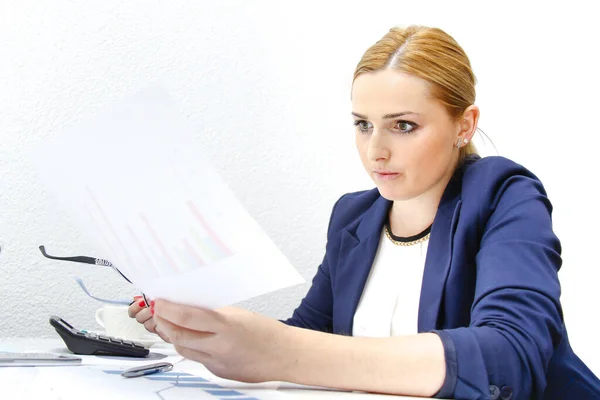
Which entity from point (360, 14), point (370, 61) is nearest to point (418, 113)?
point (370, 61)

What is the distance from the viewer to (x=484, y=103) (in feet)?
5.59

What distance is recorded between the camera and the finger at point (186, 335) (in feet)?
2.23

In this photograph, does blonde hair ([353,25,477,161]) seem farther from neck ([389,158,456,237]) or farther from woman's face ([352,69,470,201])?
neck ([389,158,456,237])

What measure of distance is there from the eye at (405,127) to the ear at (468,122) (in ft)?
0.38

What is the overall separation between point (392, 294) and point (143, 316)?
0.43 metres

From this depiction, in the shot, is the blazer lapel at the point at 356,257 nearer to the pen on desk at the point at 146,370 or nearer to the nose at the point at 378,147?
the nose at the point at 378,147

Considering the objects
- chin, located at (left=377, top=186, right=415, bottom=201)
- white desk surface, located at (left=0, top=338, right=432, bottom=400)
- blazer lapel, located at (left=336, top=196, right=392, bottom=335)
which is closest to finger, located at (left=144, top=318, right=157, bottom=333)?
white desk surface, located at (left=0, top=338, right=432, bottom=400)

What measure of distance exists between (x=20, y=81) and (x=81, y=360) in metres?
0.81

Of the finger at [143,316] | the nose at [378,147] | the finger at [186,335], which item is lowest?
the finger at [143,316]

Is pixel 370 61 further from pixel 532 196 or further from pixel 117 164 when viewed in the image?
pixel 117 164

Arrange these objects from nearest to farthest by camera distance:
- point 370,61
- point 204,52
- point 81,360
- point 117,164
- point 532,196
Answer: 1. point 117,164
2. point 81,360
3. point 532,196
4. point 370,61
5. point 204,52

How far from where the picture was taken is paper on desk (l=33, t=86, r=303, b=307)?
0.55m

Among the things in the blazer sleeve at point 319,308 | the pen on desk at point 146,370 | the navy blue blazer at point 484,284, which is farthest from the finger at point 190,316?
the blazer sleeve at point 319,308

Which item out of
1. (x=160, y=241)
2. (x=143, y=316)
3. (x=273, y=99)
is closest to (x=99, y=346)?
(x=143, y=316)
